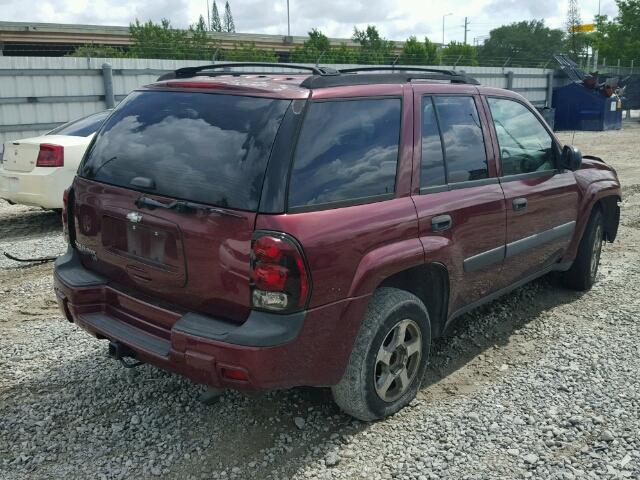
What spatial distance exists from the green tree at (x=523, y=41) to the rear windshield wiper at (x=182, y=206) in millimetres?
103315

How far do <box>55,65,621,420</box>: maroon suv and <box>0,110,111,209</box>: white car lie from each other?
4153 mm

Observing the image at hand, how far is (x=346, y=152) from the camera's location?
309 cm

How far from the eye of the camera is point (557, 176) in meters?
4.75

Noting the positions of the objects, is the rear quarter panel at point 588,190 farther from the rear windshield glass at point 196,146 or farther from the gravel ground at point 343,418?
the rear windshield glass at point 196,146

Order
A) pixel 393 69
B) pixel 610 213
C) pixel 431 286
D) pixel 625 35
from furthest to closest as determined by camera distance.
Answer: pixel 625 35
pixel 610 213
pixel 393 69
pixel 431 286

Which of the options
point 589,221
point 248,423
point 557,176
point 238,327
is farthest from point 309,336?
point 589,221

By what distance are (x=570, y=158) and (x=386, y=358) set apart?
248 cm

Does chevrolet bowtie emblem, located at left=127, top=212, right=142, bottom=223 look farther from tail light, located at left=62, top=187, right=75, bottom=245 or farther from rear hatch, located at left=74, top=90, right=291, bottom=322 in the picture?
tail light, located at left=62, top=187, right=75, bottom=245

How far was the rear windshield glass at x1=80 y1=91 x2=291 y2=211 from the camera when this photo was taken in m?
2.85

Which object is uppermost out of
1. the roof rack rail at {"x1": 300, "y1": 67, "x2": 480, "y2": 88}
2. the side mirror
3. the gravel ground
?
the roof rack rail at {"x1": 300, "y1": 67, "x2": 480, "y2": 88}

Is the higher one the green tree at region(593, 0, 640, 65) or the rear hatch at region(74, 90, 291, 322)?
the green tree at region(593, 0, 640, 65)

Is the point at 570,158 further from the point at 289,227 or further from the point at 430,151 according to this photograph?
the point at 289,227

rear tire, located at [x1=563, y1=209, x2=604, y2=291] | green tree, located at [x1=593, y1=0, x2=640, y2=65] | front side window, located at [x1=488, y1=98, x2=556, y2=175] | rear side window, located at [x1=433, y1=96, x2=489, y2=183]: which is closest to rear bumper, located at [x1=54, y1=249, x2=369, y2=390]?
rear side window, located at [x1=433, y1=96, x2=489, y2=183]

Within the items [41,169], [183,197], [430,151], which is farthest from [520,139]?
[41,169]
